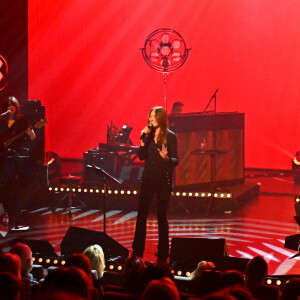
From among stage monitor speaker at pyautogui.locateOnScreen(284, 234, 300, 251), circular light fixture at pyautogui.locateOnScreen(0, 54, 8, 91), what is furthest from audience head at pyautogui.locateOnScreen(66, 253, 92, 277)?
circular light fixture at pyautogui.locateOnScreen(0, 54, 8, 91)

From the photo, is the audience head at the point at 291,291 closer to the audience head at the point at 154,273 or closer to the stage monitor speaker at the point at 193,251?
the audience head at the point at 154,273

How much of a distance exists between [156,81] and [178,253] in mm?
9310

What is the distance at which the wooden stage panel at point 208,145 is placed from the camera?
11.1 meters

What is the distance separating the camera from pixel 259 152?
15.1m

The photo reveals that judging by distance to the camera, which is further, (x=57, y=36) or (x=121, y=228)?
(x=57, y=36)

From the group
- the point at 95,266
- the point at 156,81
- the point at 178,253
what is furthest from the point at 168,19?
the point at 95,266

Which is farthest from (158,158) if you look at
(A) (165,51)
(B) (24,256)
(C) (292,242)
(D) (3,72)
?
(A) (165,51)

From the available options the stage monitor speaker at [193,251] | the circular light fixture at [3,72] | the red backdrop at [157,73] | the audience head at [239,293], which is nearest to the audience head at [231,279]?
the audience head at [239,293]

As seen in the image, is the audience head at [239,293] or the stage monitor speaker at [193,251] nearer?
the audience head at [239,293]

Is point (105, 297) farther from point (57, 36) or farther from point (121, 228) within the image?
point (57, 36)

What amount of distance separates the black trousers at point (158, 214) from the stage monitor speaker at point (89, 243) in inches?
12.5

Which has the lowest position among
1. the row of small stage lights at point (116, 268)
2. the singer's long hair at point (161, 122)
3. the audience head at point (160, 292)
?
the row of small stage lights at point (116, 268)

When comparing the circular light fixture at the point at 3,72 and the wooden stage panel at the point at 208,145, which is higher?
the circular light fixture at the point at 3,72

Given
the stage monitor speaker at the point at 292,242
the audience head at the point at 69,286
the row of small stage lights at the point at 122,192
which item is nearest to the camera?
the audience head at the point at 69,286
